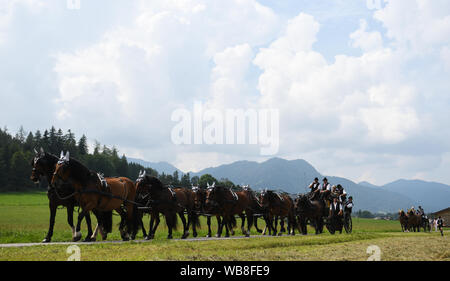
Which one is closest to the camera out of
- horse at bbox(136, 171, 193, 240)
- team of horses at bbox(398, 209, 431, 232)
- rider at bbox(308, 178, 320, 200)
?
horse at bbox(136, 171, 193, 240)

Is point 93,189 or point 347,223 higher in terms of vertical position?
point 93,189

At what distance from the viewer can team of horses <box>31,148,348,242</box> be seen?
15.6 metres

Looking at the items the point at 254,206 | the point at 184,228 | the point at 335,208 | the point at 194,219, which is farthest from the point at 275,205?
the point at 184,228

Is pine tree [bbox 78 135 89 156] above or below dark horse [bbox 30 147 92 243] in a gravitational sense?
above

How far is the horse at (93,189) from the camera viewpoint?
1535 cm

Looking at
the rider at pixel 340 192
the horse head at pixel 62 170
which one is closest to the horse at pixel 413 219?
the rider at pixel 340 192

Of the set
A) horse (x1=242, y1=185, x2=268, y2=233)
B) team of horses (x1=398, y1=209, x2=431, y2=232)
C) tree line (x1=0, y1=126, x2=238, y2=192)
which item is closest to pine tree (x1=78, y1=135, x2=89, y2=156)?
tree line (x1=0, y1=126, x2=238, y2=192)

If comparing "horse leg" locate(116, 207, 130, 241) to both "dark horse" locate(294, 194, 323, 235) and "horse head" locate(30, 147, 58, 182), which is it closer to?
"horse head" locate(30, 147, 58, 182)

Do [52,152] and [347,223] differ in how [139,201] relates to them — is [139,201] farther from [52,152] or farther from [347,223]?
[52,152]

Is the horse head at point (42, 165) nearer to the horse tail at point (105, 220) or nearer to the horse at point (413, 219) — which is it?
the horse tail at point (105, 220)

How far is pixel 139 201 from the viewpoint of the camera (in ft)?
62.7

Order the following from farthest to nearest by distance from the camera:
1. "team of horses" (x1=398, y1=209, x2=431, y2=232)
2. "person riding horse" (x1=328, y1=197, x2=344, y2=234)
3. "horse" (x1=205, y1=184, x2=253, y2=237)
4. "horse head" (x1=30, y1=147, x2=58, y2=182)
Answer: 1. "team of horses" (x1=398, y1=209, x2=431, y2=232)
2. "person riding horse" (x1=328, y1=197, x2=344, y2=234)
3. "horse" (x1=205, y1=184, x2=253, y2=237)
4. "horse head" (x1=30, y1=147, x2=58, y2=182)

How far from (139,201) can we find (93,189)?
3.63m
